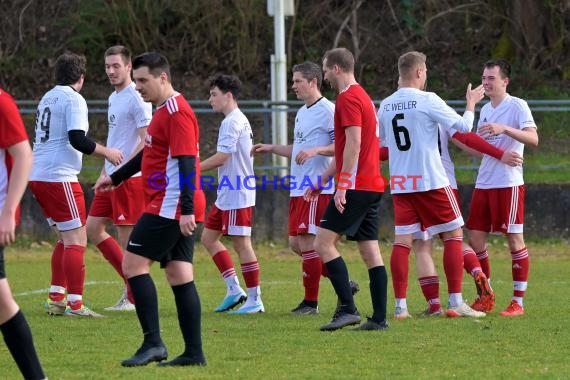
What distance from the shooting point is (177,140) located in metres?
7.70

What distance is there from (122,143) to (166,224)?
3702mm

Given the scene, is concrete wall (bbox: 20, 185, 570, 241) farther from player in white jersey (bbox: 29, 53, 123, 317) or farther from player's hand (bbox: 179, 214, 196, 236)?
player's hand (bbox: 179, 214, 196, 236)

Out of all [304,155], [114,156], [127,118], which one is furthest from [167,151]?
[127,118]

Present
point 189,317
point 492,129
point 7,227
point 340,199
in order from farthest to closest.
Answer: point 492,129, point 340,199, point 189,317, point 7,227

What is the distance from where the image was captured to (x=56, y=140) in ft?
35.5

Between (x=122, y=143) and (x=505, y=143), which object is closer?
(x=505, y=143)

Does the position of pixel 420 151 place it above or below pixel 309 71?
below

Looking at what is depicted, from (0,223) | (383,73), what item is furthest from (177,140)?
(383,73)

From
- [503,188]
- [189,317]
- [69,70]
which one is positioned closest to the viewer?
[189,317]

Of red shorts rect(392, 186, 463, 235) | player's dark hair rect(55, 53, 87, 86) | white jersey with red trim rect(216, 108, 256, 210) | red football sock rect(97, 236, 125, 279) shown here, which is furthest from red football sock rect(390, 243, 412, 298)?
player's dark hair rect(55, 53, 87, 86)

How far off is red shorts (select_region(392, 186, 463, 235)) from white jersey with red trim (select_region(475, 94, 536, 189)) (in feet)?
3.53

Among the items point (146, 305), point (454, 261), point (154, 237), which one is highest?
point (154, 237)

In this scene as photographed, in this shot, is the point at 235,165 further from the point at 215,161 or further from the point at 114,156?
the point at 114,156

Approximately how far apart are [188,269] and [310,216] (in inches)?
138
